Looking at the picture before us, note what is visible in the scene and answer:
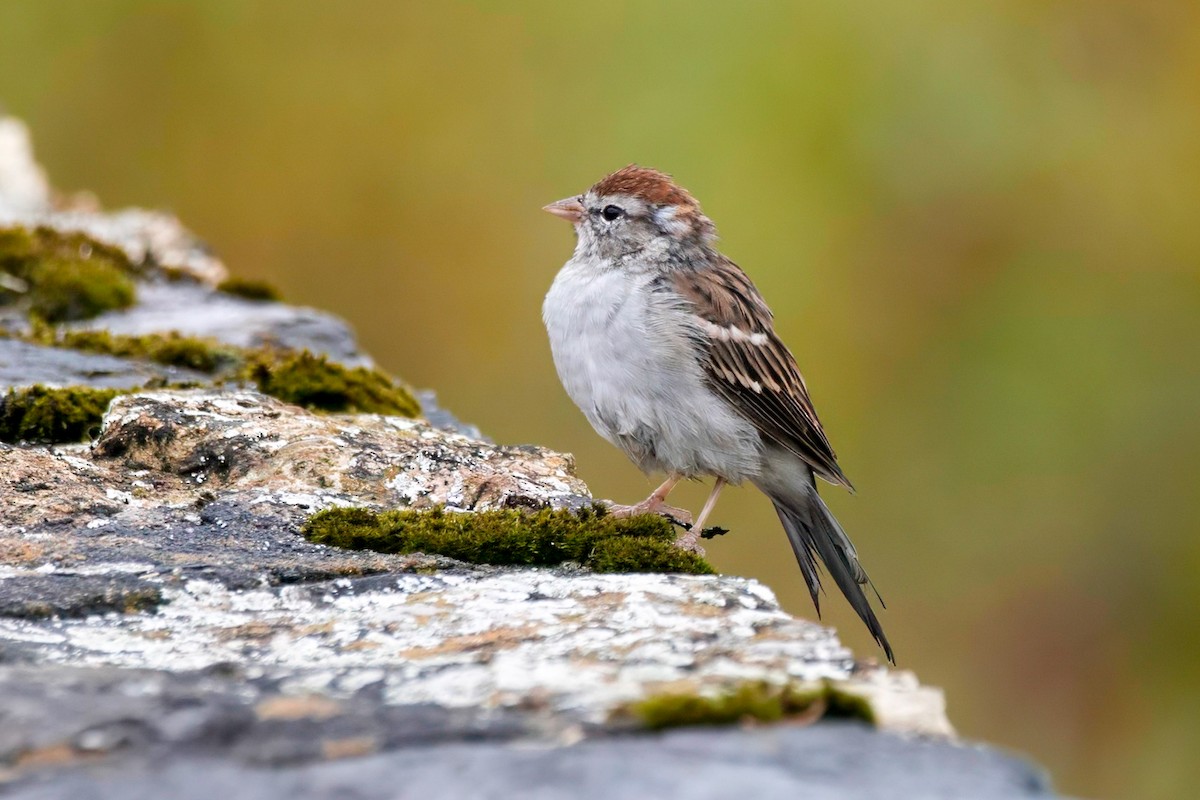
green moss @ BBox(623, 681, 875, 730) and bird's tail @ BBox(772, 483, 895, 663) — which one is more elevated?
bird's tail @ BBox(772, 483, 895, 663)

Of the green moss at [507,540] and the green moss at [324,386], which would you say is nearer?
the green moss at [507,540]

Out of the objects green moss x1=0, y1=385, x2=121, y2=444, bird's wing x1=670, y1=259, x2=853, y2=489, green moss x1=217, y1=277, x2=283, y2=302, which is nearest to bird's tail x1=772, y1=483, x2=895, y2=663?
bird's wing x1=670, y1=259, x2=853, y2=489

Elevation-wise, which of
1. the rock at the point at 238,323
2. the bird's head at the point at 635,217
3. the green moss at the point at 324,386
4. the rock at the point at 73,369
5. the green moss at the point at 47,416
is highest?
the bird's head at the point at 635,217

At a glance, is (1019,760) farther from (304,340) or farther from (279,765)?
(304,340)

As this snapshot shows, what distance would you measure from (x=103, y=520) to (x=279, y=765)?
54.8 inches

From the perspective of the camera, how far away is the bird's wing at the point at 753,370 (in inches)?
201

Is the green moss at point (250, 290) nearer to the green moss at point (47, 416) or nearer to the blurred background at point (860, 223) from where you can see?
the green moss at point (47, 416)

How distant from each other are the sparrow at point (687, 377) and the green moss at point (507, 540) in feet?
4.58

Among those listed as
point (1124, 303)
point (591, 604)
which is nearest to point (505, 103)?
point (1124, 303)

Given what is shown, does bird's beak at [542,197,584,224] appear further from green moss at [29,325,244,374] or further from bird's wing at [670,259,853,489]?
green moss at [29,325,244,374]

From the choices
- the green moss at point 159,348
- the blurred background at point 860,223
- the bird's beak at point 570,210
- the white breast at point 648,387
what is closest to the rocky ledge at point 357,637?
the green moss at point 159,348

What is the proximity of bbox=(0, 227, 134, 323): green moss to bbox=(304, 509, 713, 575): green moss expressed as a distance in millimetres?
2596

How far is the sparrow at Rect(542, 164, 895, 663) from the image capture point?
193 inches

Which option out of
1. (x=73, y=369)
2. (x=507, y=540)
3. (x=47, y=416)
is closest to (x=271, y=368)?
(x=73, y=369)
